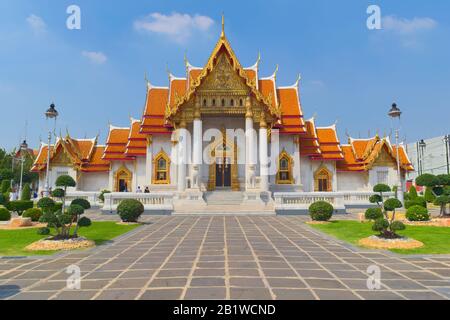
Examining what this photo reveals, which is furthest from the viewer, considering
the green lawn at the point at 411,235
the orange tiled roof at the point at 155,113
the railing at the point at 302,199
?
the orange tiled roof at the point at 155,113

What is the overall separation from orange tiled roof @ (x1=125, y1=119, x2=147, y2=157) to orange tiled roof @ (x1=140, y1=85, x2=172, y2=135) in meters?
1.65

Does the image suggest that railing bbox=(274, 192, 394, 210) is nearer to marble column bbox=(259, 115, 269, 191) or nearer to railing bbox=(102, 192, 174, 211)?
marble column bbox=(259, 115, 269, 191)

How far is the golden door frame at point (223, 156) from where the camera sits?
1038 inches

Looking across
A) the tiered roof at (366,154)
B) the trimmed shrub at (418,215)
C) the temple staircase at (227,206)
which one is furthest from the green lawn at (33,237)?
the tiered roof at (366,154)

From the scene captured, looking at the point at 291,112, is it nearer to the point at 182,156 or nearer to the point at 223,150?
the point at 223,150

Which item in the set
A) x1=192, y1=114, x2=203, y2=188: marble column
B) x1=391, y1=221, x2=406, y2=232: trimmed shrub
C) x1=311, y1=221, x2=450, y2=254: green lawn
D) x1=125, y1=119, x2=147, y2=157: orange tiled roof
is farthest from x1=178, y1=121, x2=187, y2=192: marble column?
x1=391, y1=221, x2=406, y2=232: trimmed shrub

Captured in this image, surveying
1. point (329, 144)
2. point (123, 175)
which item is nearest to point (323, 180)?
point (329, 144)

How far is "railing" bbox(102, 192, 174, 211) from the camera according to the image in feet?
70.6

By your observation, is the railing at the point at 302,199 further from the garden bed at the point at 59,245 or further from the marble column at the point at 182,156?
the garden bed at the point at 59,245

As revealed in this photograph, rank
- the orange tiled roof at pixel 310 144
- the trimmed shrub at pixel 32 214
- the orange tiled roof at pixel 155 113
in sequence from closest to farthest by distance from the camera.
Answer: the trimmed shrub at pixel 32 214
the orange tiled roof at pixel 155 113
the orange tiled roof at pixel 310 144

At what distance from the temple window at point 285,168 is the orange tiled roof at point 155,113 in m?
9.97

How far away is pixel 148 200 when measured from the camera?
21.9 meters

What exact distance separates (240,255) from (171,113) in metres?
17.7
